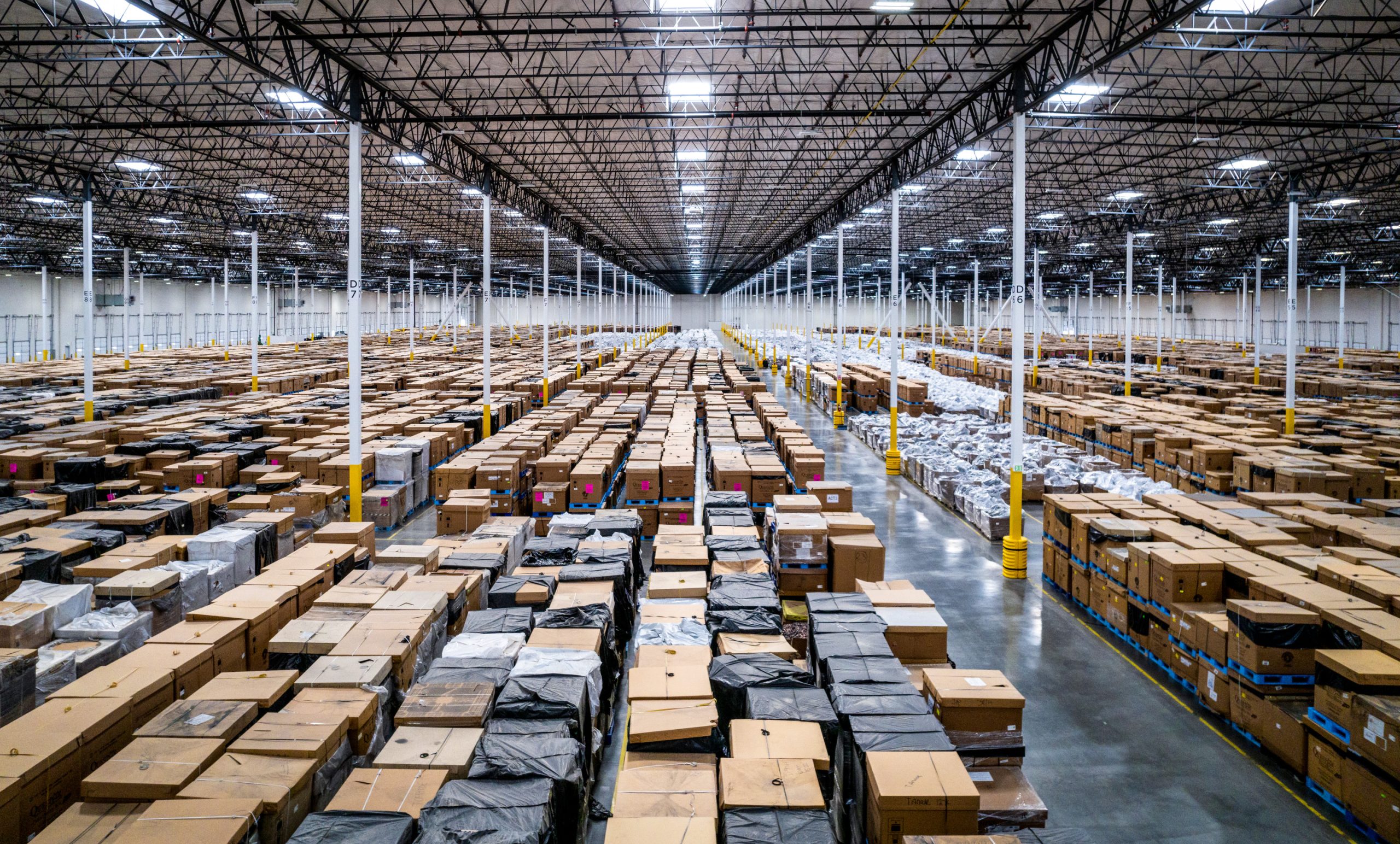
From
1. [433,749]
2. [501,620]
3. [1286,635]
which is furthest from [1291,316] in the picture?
[433,749]

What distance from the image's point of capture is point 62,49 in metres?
12.8

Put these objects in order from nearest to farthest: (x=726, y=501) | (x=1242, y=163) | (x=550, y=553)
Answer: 1. (x=550, y=553)
2. (x=726, y=501)
3. (x=1242, y=163)

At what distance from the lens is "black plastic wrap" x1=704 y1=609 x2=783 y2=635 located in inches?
236

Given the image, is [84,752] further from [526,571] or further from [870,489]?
[870,489]

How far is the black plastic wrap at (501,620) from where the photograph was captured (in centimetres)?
Result: 610

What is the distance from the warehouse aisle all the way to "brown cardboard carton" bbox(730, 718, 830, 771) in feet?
→ 6.85

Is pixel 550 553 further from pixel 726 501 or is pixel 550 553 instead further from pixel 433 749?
pixel 433 749

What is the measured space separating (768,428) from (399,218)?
22152 millimetres

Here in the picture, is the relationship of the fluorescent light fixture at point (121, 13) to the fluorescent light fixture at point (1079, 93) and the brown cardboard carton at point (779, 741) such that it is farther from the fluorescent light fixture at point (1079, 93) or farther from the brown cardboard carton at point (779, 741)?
the fluorescent light fixture at point (1079, 93)

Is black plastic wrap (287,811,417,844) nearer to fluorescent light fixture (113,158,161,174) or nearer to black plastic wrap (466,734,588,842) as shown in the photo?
black plastic wrap (466,734,588,842)

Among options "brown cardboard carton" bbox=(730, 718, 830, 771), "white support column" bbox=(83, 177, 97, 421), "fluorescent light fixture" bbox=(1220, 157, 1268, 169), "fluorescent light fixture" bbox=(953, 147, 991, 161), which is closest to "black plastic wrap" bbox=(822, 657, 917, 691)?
"brown cardboard carton" bbox=(730, 718, 830, 771)

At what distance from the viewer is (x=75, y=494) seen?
10.6 m

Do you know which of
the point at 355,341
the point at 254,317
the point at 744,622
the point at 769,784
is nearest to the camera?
the point at 769,784

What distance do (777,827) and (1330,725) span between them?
436 centimetres
